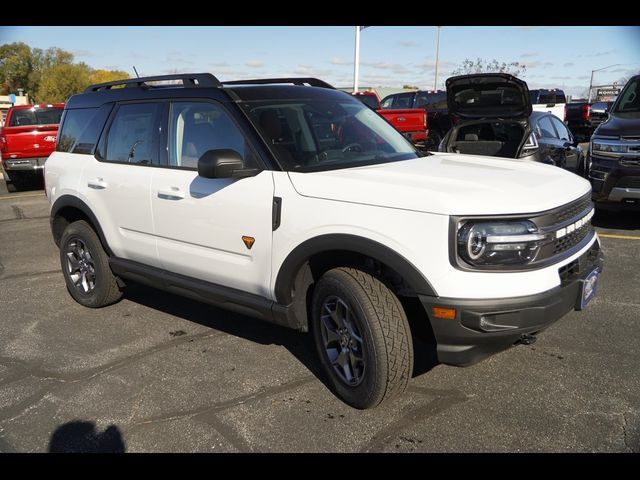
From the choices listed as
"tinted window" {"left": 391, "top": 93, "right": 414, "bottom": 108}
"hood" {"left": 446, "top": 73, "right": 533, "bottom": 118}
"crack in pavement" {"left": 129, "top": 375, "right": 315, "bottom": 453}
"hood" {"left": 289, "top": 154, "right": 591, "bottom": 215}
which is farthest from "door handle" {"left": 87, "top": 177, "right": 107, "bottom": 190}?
"tinted window" {"left": 391, "top": 93, "right": 414, "bottom": 108}

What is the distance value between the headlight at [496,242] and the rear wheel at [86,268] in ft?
10.7

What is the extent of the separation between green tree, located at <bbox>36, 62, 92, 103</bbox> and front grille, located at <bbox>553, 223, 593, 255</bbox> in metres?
64.6

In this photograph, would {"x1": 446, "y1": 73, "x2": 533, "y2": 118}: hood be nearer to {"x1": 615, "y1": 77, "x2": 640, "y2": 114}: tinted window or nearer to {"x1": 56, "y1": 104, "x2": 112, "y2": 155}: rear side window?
{"x1": 615, "y1": 77, "x2": 640, "y2": 114}: tinted window

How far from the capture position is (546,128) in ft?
25.6

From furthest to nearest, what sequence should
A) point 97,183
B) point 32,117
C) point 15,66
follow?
point 15,66, point 32,117, point 97,183

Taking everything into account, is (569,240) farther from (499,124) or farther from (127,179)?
(499,124)

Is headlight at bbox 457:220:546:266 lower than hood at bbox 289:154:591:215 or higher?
lower

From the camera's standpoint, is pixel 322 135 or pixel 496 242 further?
pixel 322 135

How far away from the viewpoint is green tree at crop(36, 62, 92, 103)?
197ft

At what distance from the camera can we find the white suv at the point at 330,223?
8.54 feet

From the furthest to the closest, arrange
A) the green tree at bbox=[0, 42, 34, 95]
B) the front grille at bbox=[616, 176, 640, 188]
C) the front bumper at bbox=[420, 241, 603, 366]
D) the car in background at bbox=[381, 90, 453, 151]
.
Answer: the green tree at bbox=[0, 42, 34, 95], the car in background at bbox=[381, 90, 453, 151], the front grille at bbox=[616, 176, 640, 188], the front bumper at bbox=[420, 241, 603, 366]

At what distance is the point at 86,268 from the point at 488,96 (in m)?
5.40

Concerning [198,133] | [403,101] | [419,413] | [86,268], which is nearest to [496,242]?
[419,413]
